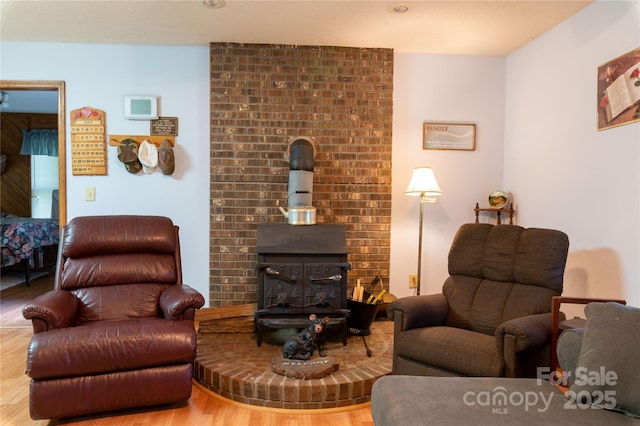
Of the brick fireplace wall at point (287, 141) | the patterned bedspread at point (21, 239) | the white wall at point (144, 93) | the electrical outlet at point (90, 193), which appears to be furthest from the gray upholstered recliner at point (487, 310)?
the patterned bedspread at point (21, 239)

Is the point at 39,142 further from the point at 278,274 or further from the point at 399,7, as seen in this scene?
the point at 399,7

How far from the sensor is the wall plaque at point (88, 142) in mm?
3375

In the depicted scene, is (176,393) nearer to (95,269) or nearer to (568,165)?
(95,269)

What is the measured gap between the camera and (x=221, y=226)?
3422 millimetres

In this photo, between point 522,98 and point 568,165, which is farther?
point 522,98

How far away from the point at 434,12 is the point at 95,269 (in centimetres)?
280

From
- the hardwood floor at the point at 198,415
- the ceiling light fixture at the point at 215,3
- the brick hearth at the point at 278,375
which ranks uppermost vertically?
the ceiling light fixture at the point at 215,3

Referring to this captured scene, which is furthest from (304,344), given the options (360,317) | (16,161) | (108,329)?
(16,161)

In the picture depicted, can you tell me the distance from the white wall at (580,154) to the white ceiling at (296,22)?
0.23 m

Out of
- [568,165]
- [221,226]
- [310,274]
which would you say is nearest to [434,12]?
[568,165]

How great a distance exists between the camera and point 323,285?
9.37ft

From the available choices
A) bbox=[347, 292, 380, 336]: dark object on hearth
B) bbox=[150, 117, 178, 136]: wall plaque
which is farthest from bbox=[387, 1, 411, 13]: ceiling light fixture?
bbox=[347, 292, 380, 336]: dark object on hearth

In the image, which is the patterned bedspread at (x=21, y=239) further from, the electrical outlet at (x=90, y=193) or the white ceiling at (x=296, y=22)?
the white ceiling at (x=296, y=22)

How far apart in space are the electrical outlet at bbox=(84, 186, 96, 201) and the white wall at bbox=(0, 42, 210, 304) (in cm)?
3
